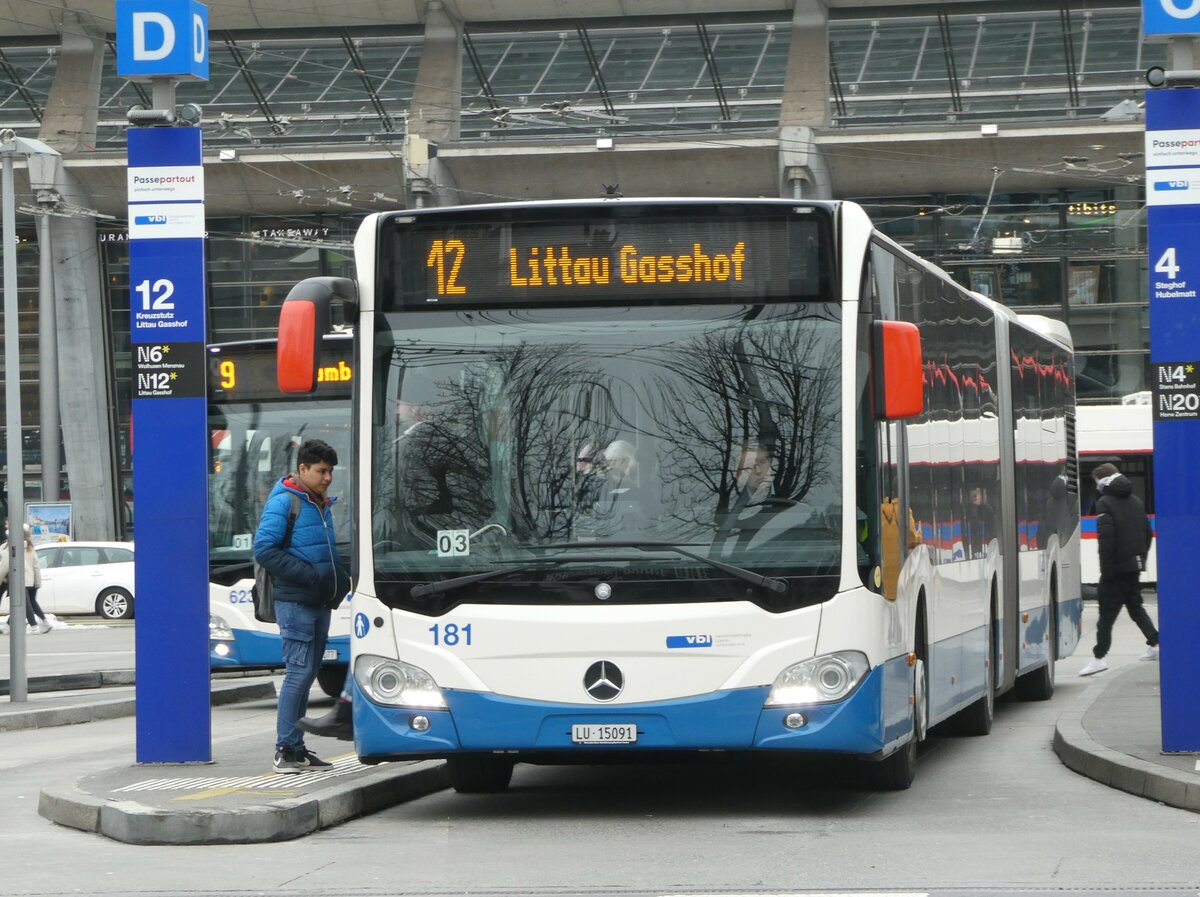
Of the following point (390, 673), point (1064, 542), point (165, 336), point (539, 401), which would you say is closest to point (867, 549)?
point (539, 401)

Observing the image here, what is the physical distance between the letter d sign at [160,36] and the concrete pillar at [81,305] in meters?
31.2

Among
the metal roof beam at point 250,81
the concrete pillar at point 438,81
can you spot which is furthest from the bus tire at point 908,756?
the metal roof beam at point 250,81

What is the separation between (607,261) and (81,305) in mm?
35157

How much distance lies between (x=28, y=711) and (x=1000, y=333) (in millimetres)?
8141

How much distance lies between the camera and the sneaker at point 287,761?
10294 mm

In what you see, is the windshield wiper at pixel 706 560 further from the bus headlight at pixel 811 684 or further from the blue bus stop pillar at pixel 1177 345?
the blue bus stop pillar at pixel 1177 345

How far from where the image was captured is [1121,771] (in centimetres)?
1024

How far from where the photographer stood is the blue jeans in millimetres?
10297

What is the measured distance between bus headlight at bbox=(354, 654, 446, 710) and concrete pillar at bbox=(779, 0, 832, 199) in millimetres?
29413

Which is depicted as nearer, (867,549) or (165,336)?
(867,549)

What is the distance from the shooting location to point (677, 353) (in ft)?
29.5

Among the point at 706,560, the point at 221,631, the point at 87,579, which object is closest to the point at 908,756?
the point at 706,560

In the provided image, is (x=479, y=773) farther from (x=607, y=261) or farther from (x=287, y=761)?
(x=607, y=261)

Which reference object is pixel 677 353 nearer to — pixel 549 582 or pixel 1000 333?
pixel 549 582
